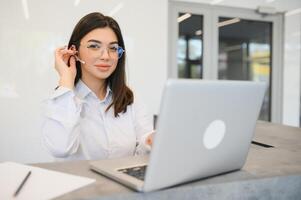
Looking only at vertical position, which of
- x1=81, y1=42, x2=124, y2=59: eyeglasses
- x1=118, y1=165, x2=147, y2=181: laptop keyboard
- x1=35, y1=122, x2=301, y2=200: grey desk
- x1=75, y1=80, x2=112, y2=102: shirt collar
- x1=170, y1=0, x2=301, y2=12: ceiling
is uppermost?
x1=170, y1=0, x2=301, y2=12: ceiling

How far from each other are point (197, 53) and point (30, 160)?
2.30 metres

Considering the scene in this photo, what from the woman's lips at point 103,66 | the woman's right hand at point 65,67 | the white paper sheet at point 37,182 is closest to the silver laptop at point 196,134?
the white paper sheet at point 37,182

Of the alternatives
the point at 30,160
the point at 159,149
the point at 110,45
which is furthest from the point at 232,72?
the point at 159,149

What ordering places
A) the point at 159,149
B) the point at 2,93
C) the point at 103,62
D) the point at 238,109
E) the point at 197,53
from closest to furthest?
the point at 159,149, the point at 238,109, the point at 103,62, the point at 2,93, the point at 197,53

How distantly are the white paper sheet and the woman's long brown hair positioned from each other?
29.3 inches

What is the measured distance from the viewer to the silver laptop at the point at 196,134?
79cm

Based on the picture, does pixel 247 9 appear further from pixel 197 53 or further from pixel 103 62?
pixel 103 62

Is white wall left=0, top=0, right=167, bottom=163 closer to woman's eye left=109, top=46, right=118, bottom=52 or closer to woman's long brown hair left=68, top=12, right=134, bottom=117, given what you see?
woman's long brown hair left=68, top=12, right=134, bottom=117

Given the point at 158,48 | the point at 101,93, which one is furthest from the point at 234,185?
the point at 158,48

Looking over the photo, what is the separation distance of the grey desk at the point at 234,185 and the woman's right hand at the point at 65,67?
17.6 inches

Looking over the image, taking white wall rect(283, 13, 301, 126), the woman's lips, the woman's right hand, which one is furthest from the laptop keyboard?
white wall rect(283, 13, 301, 126)

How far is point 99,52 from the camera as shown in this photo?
63.9 inches

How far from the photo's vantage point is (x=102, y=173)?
99 centimetres

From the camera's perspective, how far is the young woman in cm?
162
